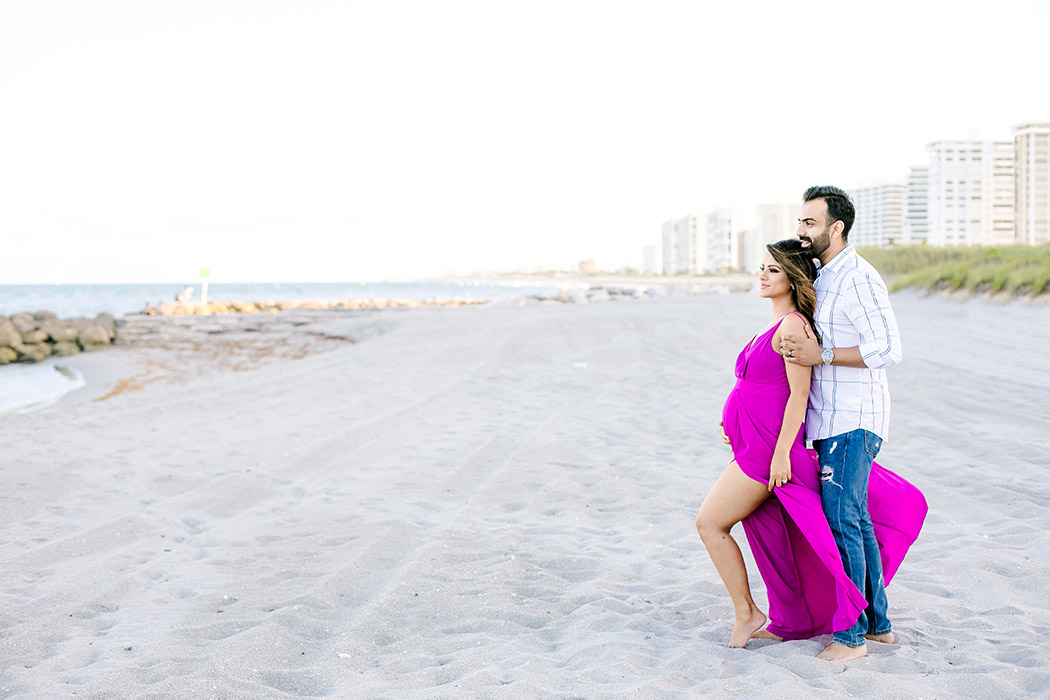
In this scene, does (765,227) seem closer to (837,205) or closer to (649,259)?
(649,259)

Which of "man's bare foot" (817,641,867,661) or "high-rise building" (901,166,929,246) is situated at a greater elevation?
"high-rise building" (901,166,929,246)

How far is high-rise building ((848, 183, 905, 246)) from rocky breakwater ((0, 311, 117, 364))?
84.5 m

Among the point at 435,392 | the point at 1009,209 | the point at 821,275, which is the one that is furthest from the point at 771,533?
the point at 1009,209

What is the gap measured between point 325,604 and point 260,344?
1857 centimetres

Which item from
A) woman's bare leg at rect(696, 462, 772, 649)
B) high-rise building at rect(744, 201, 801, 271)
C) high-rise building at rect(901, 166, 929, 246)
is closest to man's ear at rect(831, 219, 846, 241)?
woman's bare leg at rect(696, 462, 772, 649)

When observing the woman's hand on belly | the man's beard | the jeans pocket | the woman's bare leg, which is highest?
the man's beard

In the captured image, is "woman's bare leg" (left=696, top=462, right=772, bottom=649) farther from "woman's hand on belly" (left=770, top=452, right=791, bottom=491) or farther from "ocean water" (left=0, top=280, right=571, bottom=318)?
"ocean water" (left=0, top=280, right=571, bottom=318)

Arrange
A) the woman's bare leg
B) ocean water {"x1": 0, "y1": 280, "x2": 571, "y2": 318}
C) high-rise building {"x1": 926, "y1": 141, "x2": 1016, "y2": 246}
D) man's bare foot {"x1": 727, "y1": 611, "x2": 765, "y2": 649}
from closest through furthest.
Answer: the woman's bare leg
man's bare foot {"x1": 727, "y1": 611, "x2": 765, "y2": 649}
ocean water {"x1": 0, "y1": 280, "x2": 571, "y2": 318}
high-rise building {"x1": 926, "y1": 141, "x2": 1016, "y2": 246}

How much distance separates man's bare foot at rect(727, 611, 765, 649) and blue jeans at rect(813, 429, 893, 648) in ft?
1.14

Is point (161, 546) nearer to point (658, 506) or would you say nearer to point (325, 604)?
point (325, 604)

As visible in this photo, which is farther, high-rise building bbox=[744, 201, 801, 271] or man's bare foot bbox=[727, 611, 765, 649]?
high-rise building bbox=[744, 201, 801, 271]

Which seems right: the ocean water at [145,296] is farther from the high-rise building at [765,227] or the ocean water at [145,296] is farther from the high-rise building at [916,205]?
the high-rise building at [916,205]

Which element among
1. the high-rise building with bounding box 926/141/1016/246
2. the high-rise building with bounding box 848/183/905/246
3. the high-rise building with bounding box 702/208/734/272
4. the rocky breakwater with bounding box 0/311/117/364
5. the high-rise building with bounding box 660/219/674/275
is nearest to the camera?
the rocky breakwater with bounding box 0/311/117/364

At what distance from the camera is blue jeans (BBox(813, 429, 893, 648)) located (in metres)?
3.07
